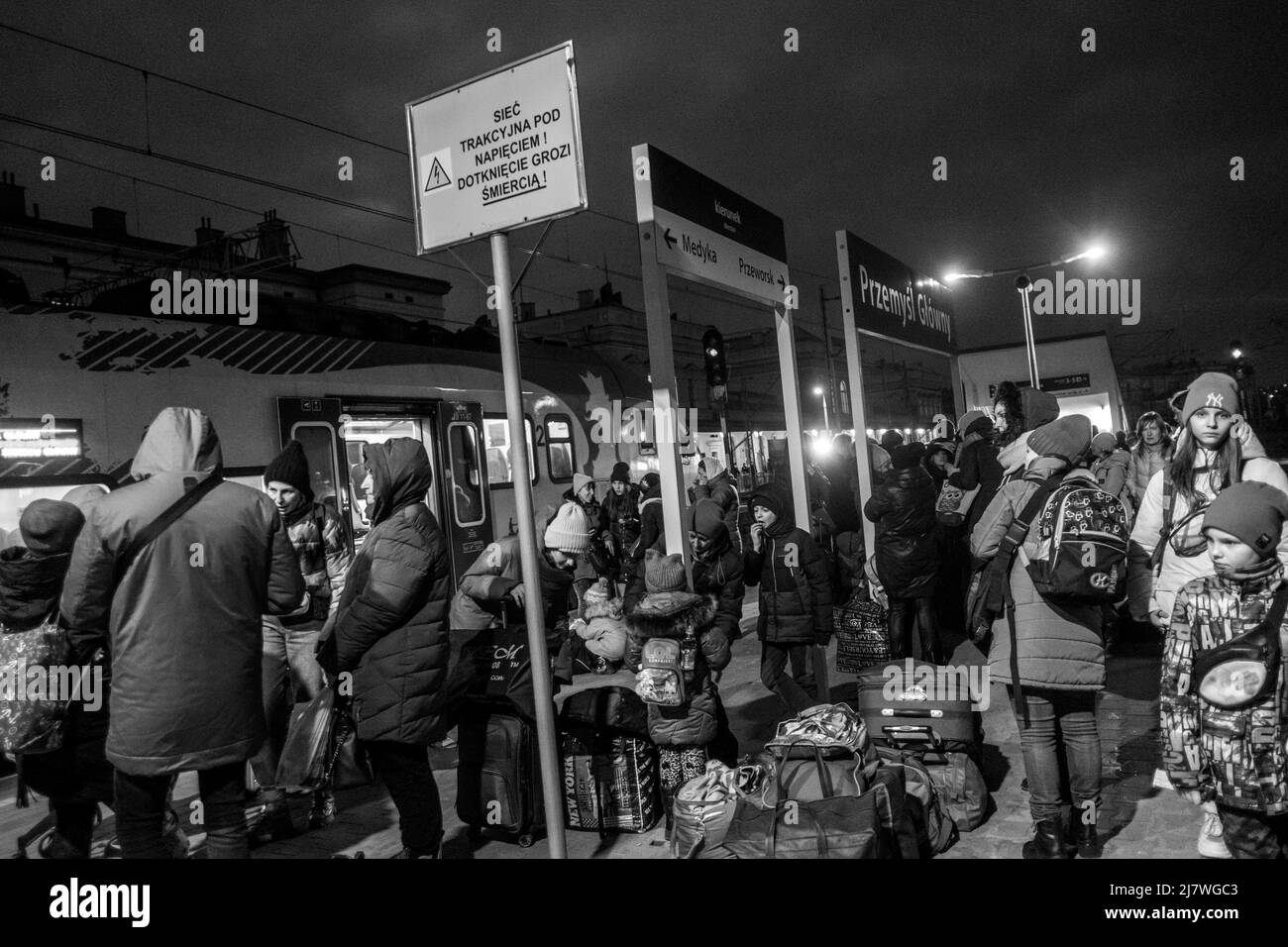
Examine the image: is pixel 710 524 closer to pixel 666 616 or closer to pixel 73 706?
pixel 666 616

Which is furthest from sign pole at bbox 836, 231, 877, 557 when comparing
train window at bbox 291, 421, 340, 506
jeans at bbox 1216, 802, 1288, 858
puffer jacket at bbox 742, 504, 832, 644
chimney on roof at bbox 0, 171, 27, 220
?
chimney on roof at bbox 0, 171, 27, 220

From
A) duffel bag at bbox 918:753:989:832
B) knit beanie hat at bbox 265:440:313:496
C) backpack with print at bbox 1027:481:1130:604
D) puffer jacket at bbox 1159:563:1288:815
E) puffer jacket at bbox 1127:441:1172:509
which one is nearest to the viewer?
puffer jacket at bbox 1159:563:1288:815

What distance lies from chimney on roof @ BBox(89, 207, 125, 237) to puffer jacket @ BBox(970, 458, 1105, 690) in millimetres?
38437

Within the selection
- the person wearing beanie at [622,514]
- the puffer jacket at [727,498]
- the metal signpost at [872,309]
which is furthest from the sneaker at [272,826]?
the person wearing beanie at [622,514]

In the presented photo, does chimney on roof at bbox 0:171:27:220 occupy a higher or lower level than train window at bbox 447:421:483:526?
higher

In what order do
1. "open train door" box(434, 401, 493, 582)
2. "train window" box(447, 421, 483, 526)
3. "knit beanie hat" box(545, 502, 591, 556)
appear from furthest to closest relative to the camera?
"train window" box(447, 421, 483, 526)
"open train door" box(434, 401, 493, 582)
"knit beanie hat" box(545, 502, 591, 556)

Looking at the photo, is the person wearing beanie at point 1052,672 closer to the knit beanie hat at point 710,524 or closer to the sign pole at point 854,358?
the knit beanie hat at point 710,524

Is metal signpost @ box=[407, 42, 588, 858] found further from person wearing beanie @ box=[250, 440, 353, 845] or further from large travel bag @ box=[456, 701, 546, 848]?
person wearing beanie @ box=[250, 440, 353, 845]

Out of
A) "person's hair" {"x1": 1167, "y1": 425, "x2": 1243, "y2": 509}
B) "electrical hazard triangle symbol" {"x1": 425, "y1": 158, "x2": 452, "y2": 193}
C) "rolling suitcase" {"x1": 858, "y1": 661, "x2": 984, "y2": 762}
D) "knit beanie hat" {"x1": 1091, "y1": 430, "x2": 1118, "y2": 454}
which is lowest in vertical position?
"rolling suitcase" {"x1": 858, "y1": 661, "x2": 984, "y2": 762}

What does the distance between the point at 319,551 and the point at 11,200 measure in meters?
34.8

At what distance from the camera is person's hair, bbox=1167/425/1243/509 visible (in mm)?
3766

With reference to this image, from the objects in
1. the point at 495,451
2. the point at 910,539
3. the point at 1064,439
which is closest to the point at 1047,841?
the point at 1064,439

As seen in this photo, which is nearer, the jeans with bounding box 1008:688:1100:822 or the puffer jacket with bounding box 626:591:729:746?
the jeans with bounding box 1008:688:1100:822
